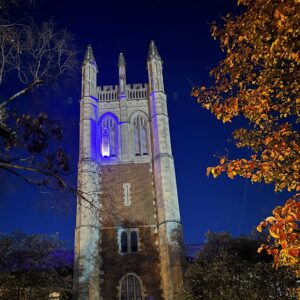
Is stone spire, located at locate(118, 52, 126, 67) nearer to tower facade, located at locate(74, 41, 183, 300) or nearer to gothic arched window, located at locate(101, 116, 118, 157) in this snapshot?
tower facade, located at locate(74, 41, 183, 300)

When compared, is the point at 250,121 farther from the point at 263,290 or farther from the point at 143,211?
the point at 143,211

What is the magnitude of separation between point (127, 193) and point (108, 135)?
19.8ft

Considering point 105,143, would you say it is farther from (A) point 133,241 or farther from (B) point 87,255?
(B) point 87,255

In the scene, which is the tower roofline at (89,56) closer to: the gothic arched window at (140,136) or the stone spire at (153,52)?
the stone spire at (153,52)

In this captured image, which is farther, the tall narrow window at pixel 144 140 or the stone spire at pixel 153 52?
the stone spire at pixel 153 52

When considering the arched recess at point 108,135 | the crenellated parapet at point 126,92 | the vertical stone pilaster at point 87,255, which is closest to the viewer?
the vertical stone pilaster at point 87,255

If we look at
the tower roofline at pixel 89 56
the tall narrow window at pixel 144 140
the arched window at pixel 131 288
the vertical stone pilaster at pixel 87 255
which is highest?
the tower roofline at pixel 89 56

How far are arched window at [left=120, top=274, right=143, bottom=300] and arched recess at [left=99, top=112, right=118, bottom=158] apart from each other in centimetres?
983

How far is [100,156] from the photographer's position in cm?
2859

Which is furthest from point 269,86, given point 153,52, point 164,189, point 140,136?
point 153,52

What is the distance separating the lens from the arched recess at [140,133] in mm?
28884

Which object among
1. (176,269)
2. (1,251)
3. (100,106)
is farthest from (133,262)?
(100,106)

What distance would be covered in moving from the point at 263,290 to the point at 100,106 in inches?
810

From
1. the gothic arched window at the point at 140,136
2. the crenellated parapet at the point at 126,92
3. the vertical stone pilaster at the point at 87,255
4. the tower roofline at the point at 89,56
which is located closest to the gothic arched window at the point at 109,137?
the gothic arched window at the point at 140,136
